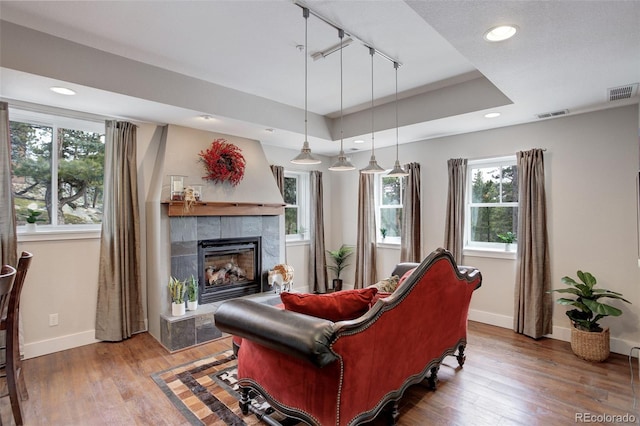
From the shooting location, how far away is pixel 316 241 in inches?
220

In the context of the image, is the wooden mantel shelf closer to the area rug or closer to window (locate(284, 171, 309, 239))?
window (locate(284, 171, 309, 239))

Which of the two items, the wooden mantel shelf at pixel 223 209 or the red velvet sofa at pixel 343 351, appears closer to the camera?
the red velvet sofa at pixel 343 351

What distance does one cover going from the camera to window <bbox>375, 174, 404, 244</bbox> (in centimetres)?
530

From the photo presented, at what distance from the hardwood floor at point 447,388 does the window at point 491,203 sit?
4.39 feet

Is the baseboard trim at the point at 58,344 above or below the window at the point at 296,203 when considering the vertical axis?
below

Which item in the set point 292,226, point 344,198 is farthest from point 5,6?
point 344,198

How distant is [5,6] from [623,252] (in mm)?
5510

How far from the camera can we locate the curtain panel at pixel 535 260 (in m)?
3.73

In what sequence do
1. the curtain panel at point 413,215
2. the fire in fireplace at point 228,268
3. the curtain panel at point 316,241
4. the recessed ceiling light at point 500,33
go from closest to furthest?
the recessed ceiling light at point 500,33, the fire in fireplace at point 228,268, the curtain panel at point 413,215, the curtain panel at point 316,241

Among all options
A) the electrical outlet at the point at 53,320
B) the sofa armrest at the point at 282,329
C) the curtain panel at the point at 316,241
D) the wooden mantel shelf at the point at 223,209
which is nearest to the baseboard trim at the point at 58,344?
the electrical outlet at the point at 53,320

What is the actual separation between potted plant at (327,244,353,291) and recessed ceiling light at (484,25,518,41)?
4136mm

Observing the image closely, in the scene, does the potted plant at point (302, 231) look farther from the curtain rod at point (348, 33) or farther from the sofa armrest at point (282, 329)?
the sofa armrest at point (282, 329)

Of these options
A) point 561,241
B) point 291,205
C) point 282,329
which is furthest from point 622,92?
point 291,205

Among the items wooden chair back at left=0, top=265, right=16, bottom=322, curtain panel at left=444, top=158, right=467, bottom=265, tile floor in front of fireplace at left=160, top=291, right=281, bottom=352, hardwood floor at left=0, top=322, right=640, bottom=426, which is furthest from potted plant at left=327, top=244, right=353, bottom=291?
wooden chair back at left=0, top=265, right=16, bottom=322
